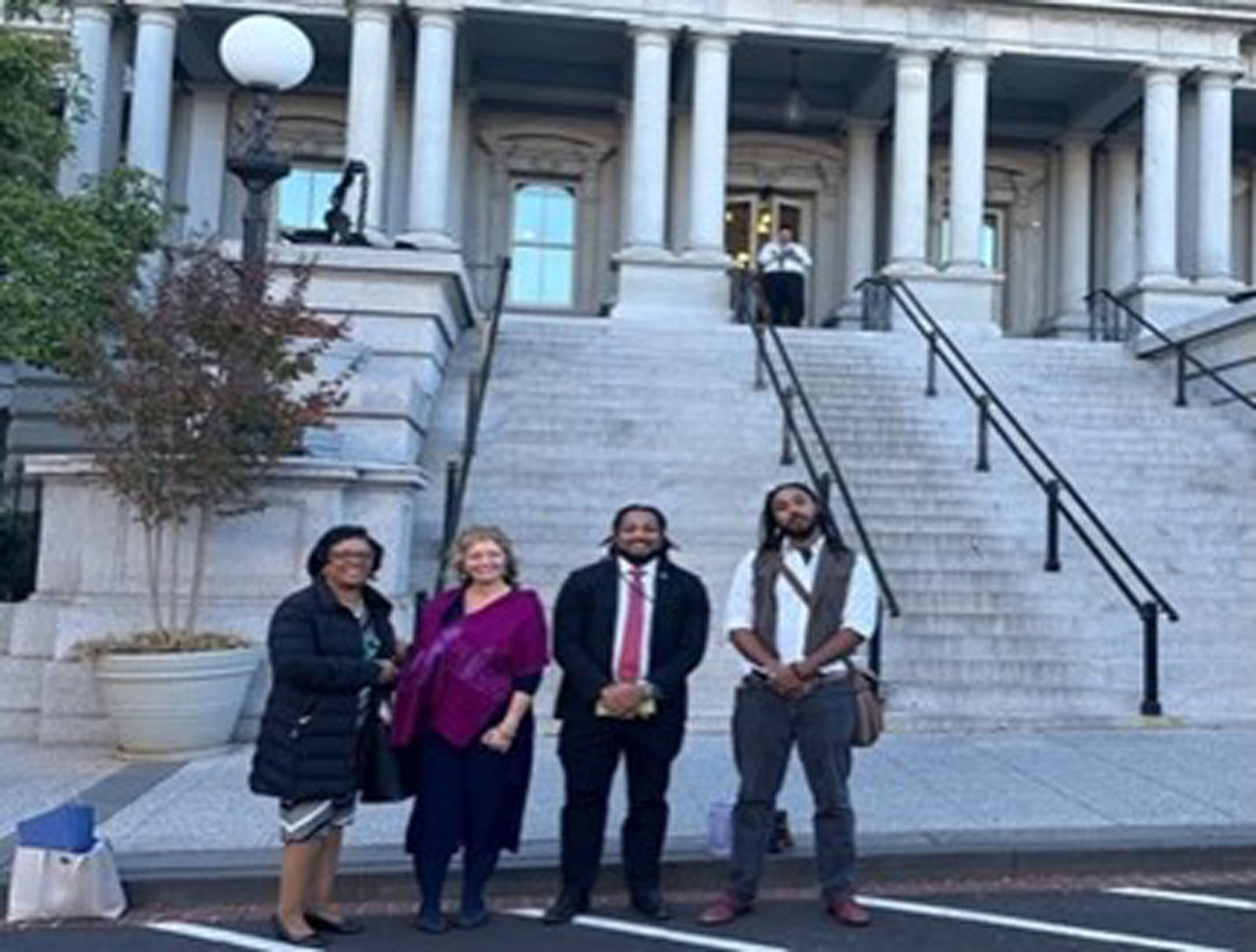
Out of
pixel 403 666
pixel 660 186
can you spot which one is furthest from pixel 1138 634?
pixel 660 186

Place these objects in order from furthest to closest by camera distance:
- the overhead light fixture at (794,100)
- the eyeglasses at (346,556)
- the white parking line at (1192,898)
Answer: the overhead light fixture at (794,100) → the white parking line at (1192,898) → the eyeglasses at (346,556)

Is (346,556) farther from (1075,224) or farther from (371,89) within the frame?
(1075,224)

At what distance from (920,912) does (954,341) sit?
40.5 feet

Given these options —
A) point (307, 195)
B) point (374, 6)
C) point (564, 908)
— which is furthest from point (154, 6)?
point (564, 908)

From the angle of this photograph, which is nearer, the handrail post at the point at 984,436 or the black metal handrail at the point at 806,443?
the black metal handrail at the point at 806,443

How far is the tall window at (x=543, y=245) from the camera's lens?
2391 cm

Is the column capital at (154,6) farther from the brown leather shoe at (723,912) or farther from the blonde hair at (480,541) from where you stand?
the brown leather shoe at (723,912)

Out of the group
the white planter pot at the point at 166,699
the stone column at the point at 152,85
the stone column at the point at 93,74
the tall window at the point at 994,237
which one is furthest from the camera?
the tall window at the point at 994,237

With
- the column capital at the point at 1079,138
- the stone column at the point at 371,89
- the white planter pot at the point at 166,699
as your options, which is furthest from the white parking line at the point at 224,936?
the column capital at the point at 1079,138

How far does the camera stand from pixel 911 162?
2027 cm

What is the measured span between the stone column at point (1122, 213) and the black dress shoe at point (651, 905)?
64.5 feet

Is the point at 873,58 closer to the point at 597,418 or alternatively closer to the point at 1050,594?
the point at 597,418

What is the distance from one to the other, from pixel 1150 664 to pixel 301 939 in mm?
6560

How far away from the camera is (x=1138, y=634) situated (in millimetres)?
10383
